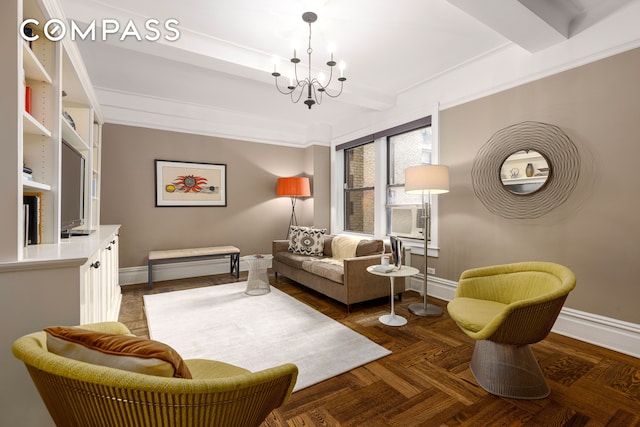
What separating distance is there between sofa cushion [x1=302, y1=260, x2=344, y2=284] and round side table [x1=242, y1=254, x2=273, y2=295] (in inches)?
20.6

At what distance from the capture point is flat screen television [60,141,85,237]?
2.09 meters

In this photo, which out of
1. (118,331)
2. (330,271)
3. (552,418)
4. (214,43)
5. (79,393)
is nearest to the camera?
(79,393)

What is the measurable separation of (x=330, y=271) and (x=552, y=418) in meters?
2.18

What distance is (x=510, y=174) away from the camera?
2920 millimetres

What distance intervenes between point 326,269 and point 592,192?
8.30 feet

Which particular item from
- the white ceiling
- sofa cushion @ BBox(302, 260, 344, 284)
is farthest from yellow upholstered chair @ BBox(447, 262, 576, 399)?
the white ceiling

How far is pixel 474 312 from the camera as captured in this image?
77.9 inches

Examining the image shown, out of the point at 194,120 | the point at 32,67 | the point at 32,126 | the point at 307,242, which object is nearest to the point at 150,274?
the point at 307,242

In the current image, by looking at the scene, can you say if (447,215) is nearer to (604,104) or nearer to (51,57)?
(604,104)

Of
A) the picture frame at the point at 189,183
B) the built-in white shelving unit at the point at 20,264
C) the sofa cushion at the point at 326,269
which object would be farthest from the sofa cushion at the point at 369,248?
the built-in white shelving unit at the point at 20,264

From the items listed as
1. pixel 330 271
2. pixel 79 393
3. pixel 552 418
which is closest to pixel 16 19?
pixel 79 393

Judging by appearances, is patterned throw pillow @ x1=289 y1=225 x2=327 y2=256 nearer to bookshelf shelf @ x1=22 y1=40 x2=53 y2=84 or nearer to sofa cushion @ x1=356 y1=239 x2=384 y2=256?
sofa cushion @ x1=356 y1=239 x2=384 y2=256

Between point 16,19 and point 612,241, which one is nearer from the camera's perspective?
point 16,19

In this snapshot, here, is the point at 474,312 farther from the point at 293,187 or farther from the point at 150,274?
the point at 150,274
